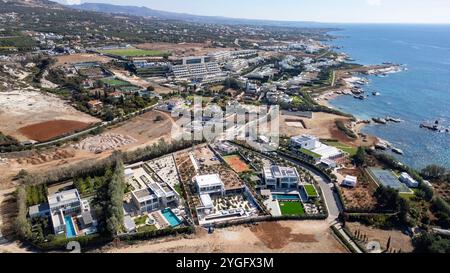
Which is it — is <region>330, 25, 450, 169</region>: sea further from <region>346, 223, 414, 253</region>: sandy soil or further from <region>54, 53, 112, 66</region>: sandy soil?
<region>54, 53, 112, 66</region>: sandy soil

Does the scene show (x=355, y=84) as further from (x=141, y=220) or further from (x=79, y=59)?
(x=79, y=59)

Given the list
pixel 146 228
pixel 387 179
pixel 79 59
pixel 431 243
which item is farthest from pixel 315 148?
pixel 79 59

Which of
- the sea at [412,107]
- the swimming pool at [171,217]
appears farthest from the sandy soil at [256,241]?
the sea at [412,107]

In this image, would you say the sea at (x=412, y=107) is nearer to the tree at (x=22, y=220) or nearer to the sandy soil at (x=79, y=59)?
the tree at (x=22, y=220)
